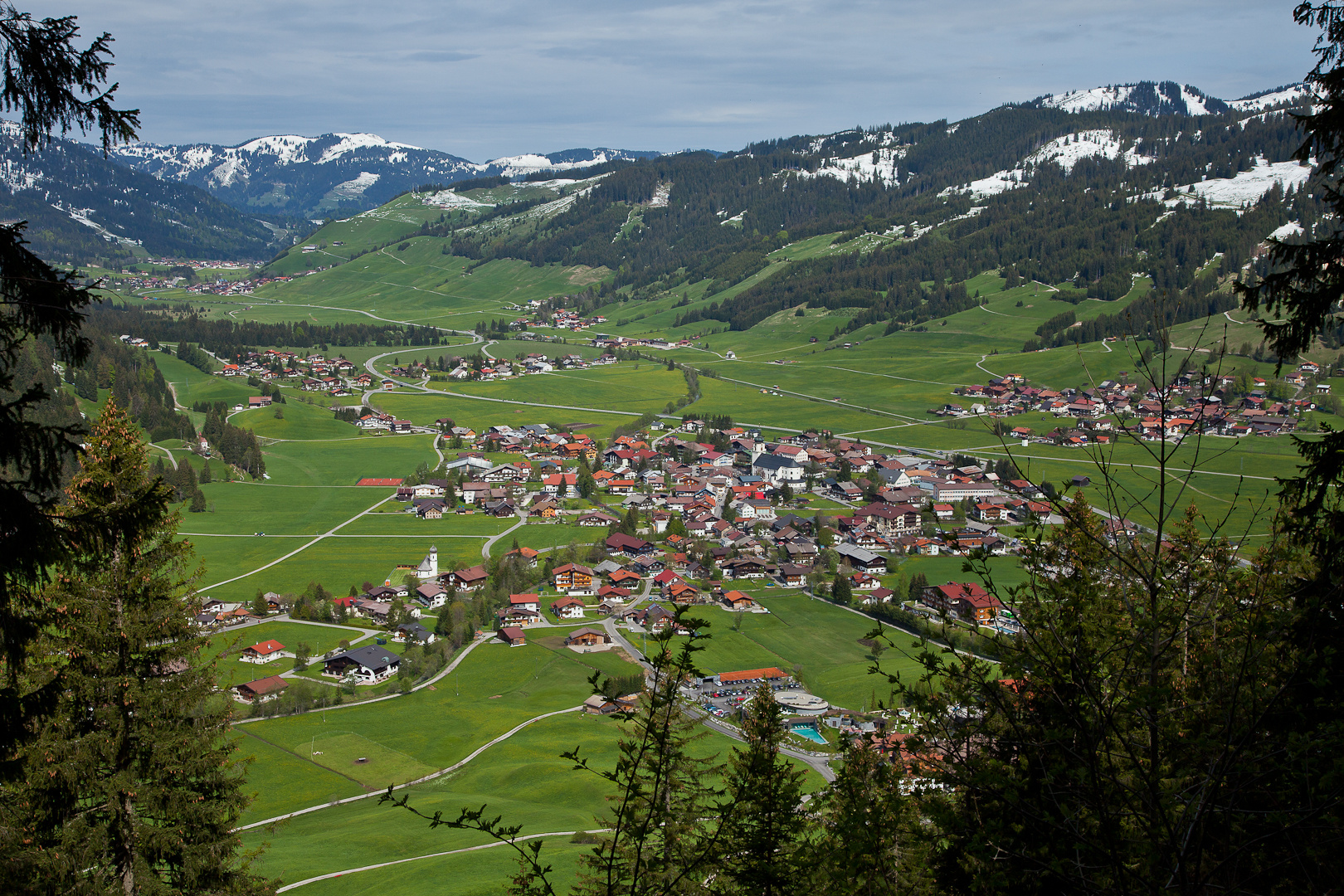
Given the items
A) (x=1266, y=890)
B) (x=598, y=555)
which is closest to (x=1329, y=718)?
(x=1266, y=890)

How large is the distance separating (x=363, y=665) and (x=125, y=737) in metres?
37.3

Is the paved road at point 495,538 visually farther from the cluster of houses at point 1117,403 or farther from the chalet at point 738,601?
the cluster of houses at point 1117,403

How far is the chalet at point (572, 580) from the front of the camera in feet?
187

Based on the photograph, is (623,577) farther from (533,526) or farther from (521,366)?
(521,366)

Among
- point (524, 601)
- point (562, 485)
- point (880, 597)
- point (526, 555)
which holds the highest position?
point (562, 485)

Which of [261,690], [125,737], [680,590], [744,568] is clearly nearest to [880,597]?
[744,568]

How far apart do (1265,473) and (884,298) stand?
108 metres

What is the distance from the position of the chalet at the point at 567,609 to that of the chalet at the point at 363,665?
10885 mm

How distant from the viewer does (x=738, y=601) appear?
54094 millimetres

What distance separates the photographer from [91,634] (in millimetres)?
10023

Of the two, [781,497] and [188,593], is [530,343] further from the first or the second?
[188,593]

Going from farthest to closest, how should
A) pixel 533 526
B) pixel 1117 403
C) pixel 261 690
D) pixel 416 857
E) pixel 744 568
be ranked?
pixel 1117 403 < pixel 533 526 < pixel 744 568 < pixel 261 690 < pixel 416 857

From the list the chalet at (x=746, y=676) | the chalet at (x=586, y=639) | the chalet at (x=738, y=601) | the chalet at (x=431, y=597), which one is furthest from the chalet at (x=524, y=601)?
the chalet at (x=746, y=676)

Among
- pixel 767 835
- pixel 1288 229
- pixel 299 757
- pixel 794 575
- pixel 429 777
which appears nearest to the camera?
pixel 767 835
